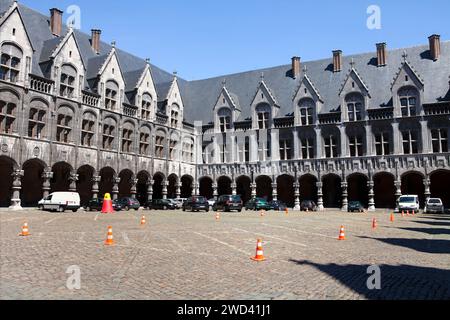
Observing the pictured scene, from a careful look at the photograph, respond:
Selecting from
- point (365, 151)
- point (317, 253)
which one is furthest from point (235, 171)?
point (317, 253)

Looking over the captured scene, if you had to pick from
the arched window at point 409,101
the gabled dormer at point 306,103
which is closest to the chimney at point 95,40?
the gabled dormer at point 306,103

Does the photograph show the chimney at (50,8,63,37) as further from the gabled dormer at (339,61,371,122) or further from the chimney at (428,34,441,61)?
the chimney at (428,34,441,61)

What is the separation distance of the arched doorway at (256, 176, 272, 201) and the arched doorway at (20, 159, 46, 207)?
25479 millimetres

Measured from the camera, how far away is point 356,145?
4316cm

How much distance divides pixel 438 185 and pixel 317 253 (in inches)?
1473

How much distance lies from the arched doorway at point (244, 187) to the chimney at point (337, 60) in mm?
17464

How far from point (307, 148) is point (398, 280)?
3901 cm

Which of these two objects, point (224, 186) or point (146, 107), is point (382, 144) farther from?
point (146, 107)

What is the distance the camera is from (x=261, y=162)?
47812mm

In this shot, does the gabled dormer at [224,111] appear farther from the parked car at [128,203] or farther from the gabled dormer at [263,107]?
the parked car at [128,203]

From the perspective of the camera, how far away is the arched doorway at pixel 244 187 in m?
50.9

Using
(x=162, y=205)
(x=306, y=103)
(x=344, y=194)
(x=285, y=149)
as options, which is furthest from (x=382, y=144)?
(x=162, y=205)

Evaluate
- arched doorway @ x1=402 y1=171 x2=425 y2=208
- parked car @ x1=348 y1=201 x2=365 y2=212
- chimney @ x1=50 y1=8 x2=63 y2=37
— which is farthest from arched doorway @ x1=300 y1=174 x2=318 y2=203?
chimney @ x1=50 y1=8 x2=63 y2=37
